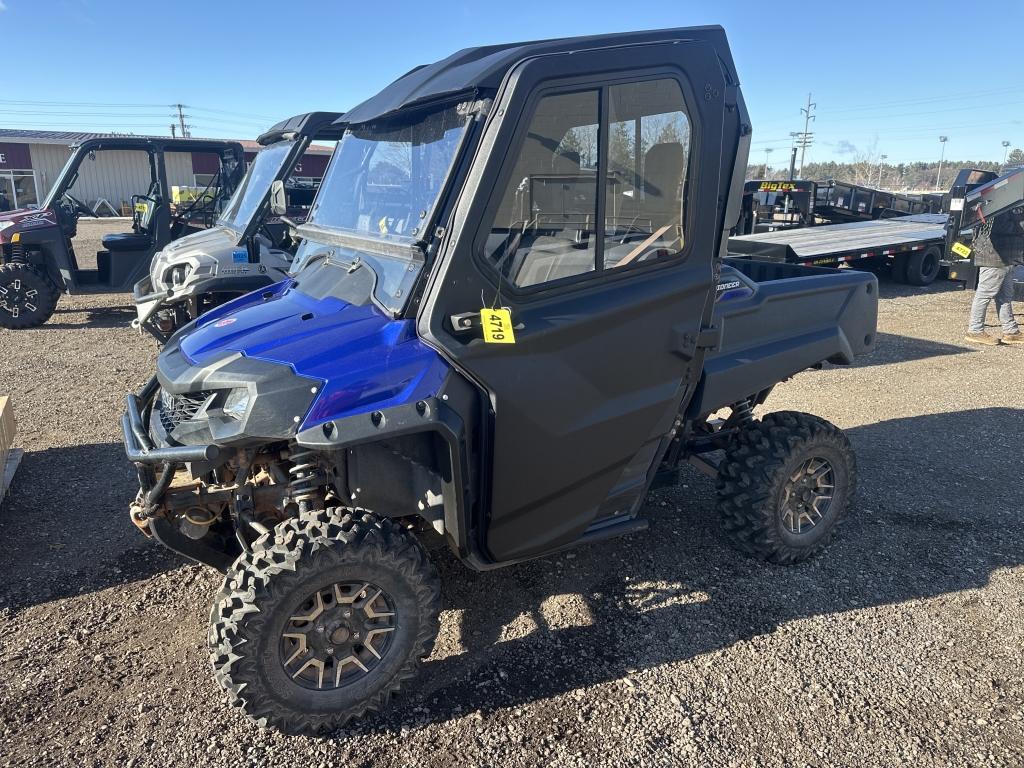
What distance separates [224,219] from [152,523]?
21.7 feet

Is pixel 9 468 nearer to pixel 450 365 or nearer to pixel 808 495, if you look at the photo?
pixel 450 365

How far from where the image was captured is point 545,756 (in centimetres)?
254

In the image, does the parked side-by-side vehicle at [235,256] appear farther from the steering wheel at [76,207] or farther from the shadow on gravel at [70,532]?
the steering wheel at [76,207]

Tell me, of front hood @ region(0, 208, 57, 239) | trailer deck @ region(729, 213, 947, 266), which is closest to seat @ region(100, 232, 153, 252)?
front hood @ region(0, 208, 57, 239)

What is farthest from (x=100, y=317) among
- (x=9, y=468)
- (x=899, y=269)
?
(x=899, y=269)

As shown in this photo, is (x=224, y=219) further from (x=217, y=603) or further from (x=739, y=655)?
(x=739, y=655)

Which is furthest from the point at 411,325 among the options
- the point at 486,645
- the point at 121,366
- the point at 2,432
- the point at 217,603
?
the point at 121,366

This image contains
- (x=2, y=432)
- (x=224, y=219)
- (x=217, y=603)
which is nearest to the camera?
(x=217, y=603)

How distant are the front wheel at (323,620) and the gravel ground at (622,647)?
0.50ft

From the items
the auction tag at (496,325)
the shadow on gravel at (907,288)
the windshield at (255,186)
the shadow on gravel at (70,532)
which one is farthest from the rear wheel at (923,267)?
the shadow on gravel at (70,532)

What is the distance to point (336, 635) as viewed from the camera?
2.60 metres

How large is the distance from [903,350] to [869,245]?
344 centimetres

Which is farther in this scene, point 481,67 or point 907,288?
point 907,288

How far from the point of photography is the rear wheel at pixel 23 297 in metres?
9.38
